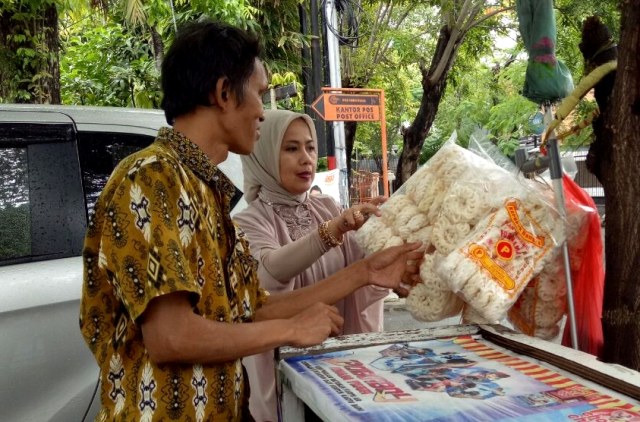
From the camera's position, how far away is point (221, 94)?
140 cm

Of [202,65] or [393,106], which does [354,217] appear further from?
[393,106]

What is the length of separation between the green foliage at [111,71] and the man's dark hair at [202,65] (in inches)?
278

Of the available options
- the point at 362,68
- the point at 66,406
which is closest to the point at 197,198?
the point at 66,406

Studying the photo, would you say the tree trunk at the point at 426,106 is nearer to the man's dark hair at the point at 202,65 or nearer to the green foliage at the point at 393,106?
the green foliage at the point at 393,106

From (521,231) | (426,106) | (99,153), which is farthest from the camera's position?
(426,106)

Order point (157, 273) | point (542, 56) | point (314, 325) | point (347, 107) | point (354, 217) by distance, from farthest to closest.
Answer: point (347, 107) → point (354, 217) → point (542, 56) → point (314, 325) → point (157, 273)

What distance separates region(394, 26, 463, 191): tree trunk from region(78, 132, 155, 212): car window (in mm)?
7892

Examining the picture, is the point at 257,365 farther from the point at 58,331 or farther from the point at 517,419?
the point at 517,419

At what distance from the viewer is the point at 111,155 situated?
8.85 feet

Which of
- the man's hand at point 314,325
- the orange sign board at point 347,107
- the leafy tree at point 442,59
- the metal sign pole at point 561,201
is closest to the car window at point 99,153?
the man's hand at point 314,325

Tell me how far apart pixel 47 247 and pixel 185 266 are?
154 cm

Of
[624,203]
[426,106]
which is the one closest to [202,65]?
[624,203]

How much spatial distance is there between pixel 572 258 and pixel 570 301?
0.14 m

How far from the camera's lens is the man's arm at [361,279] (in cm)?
169
